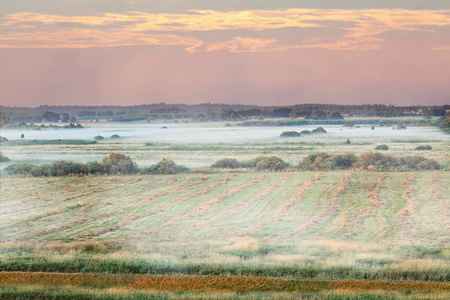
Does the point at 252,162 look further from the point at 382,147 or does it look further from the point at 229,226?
the point at 382,147

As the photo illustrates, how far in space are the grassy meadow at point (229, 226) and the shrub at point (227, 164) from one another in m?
0.19

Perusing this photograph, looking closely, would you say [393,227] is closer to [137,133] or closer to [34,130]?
[137,133]

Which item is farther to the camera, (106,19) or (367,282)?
(106,19)

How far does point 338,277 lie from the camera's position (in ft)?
30.2

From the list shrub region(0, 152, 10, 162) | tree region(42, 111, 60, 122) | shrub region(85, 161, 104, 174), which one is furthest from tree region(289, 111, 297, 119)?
shrub region(0, 152, 10, 162)

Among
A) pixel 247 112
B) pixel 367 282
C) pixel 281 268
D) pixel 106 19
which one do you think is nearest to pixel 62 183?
pixel 106 19

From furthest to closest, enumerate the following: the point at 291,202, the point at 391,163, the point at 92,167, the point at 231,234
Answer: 1. the point at 92,167
2. the point at 391,163
3. the point at 291,202
4. the point at 231,234

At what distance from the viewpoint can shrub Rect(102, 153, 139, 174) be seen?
55.5 ft

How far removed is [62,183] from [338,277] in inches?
400

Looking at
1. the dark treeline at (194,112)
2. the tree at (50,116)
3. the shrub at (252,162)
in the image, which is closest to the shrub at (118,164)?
the dark treeline at (194,112)

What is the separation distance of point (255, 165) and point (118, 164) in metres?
4.40

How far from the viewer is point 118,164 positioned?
17.0 meters

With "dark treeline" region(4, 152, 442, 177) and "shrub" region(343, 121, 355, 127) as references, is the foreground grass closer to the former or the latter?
"dark treeline" region(4, 152, 442, 177)

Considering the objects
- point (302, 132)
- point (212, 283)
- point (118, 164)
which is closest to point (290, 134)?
point (302, 132)
